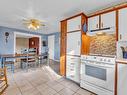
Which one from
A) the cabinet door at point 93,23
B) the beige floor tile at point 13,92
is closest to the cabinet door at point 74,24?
the cabinet door at point 93,23

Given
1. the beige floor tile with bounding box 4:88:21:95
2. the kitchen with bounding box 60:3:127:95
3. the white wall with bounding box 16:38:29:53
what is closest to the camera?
the kitchen with bounding box 60:3:127:95

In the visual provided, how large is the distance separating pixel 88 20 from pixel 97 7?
481mm

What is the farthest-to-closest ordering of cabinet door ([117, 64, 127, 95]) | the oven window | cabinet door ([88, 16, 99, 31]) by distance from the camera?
cabinet door ([88, 16, 99, 31]), the oven window, cabinet door ([117, 64, 127, 95])

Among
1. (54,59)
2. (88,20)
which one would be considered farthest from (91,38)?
(54,59)

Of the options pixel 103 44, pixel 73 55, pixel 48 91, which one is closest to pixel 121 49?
pixel 103 44

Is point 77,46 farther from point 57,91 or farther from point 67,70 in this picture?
point 57,91

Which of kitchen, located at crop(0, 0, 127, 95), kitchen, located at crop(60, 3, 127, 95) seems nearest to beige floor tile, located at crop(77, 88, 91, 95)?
kitchen, located at crop(0, 0, 127, 95)

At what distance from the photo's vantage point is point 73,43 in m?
3.10

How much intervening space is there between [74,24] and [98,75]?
1737 millimetres

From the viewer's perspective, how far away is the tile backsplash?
8.54 feet

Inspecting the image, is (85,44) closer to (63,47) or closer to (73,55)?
(73,55)

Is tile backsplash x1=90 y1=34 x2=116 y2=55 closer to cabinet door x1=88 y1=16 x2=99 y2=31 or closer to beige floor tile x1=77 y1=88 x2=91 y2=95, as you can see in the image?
cabinet door x1=88 y1=16 x2=99 y2=31

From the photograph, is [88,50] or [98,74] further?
[88,50]

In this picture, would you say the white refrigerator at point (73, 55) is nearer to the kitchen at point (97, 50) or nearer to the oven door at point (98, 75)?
the kitchen at point (97, 50)
